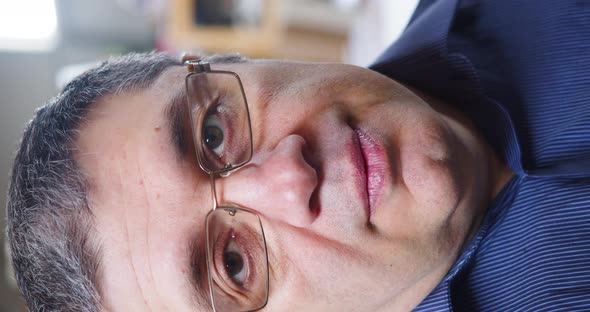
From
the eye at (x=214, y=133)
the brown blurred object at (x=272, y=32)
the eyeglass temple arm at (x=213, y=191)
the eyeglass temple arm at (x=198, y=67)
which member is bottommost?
the brown blurred object at (x=272, y=32)

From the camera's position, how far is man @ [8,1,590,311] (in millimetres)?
1086

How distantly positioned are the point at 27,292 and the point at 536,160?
1.33 metres

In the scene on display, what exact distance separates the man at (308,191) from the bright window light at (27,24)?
4.92 m

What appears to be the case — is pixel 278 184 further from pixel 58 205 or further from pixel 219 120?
pixel 58 205

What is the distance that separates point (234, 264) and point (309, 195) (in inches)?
10.8

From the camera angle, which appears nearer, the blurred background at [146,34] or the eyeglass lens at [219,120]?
the eyeglass lens at [219,120]

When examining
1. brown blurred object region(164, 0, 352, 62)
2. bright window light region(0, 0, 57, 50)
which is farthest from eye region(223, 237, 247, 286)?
bright window light region(0, 0, 57, 50)

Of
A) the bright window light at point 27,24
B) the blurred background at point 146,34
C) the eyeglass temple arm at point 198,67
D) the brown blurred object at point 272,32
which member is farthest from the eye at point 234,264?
the bright window light at point 27,24

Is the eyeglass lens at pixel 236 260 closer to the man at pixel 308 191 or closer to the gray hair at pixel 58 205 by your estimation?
the man at pixel 308 191

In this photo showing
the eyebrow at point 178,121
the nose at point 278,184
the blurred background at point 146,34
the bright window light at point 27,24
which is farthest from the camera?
the bright window light at point 27,24

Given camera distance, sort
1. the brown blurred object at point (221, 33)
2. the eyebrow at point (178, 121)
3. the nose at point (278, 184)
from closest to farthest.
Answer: the nose at point (278, 184) → the eyebrow at point (178, 121) → the brown blurred object at point (221, 33)

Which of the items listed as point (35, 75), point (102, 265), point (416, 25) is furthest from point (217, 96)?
point (35, 75)

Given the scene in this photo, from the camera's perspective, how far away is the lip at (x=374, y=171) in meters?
1.07

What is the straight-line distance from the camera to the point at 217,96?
4.02ft
